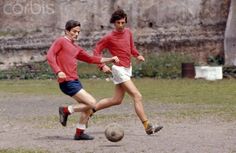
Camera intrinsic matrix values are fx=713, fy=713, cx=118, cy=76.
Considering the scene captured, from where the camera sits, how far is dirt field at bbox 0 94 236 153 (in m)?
8.57

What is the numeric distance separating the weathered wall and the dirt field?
13.3 m

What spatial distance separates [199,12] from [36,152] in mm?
20331

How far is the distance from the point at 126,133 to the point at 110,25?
18927 millimetres

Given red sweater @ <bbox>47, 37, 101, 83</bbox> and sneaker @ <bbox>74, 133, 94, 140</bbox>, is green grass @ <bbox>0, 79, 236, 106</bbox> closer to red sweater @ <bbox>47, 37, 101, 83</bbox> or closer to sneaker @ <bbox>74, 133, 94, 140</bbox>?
sneaker @ <bbox>74, 133, 94, 140</bbox>

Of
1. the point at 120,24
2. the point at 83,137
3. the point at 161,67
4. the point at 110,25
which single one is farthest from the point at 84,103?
the point at 110,25

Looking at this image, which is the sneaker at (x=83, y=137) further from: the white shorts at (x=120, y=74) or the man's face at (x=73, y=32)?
the man's face at (x=73, y=32)

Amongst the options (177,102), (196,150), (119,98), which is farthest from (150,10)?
(196,150)

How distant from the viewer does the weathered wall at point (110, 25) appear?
27.6 m

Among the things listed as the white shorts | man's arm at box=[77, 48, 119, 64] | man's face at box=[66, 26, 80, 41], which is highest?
man's face at box=[66, 26, 80, 41]

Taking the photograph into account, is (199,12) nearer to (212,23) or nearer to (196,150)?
(212,23)

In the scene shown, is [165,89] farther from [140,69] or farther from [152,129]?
[152,129]

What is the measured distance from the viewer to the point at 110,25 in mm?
28844

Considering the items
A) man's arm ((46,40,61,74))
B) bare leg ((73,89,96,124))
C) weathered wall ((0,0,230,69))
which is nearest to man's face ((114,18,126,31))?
man's arm ((46,40,61,74))

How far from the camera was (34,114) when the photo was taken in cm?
1334
